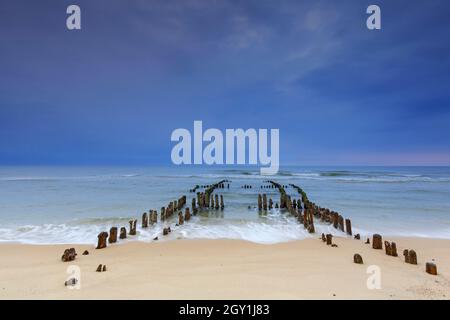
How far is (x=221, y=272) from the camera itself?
19.2 ft

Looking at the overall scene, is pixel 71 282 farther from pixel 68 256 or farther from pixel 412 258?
pixel 412 258

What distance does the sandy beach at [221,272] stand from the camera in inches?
183

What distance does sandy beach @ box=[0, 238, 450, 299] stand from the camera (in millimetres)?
4656

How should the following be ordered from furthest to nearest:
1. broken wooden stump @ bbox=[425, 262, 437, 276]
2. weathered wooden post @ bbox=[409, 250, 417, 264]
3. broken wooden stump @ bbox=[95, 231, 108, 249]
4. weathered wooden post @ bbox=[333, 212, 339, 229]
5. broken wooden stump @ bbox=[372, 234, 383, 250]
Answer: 1. weathered wooden post @ bbox=[333, 212, 339, 229]
2. broken wooden stump @ bbox=[95, 231, 108, 249]
3. broken wooden stump @ bbox=[372, 234, 383, 250]
4. weathered wooden post @ bbox=[409, 250, 417, 264]
5. broken wooden stump @ bbox=[425, 262, 437, 276]

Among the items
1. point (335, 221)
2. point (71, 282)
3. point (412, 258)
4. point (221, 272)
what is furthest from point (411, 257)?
point (71, 282)

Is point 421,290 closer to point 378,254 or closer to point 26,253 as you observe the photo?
point 378,254

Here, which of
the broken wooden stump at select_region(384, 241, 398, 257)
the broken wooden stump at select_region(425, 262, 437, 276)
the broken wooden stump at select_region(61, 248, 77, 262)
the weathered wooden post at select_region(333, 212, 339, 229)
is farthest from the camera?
the weathered wooden post at select_region(333, 212, 339, 229)

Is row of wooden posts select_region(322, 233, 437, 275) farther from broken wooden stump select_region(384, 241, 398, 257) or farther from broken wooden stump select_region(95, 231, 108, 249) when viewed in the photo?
broken wooden stump select_region(95, 231, 108, 249)

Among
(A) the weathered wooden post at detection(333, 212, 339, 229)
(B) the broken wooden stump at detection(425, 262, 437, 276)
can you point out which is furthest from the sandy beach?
(A) the weathered wooden post at detection(333, 212, 339, 229)

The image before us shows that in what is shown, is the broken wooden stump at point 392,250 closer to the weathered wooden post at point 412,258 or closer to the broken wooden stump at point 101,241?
the weathered wooden post at point 412,258

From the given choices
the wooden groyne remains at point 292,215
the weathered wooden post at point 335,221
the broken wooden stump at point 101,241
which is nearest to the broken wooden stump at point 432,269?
the wooden groyne remains at point 292,215

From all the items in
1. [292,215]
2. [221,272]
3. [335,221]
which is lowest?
[292,215]
